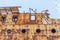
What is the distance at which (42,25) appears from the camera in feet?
90.3

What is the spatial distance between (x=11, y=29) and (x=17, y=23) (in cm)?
96

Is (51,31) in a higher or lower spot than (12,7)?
lower

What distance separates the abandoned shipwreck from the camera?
89.8ft

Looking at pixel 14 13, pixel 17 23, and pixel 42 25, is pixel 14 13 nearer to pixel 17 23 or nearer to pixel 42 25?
pixel 17 23

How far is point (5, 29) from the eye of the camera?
91.5 feet

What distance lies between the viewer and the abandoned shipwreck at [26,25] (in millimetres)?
27375

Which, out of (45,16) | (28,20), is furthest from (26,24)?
(45,16)

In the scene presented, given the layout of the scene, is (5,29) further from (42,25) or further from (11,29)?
(42,25)

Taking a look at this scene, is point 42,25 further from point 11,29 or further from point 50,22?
point 11,29

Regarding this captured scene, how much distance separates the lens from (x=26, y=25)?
27.6 metres

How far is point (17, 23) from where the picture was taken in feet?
91.7

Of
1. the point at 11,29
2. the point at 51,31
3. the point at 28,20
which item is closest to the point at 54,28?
the point at 51,31

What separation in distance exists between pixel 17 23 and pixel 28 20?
129 cm

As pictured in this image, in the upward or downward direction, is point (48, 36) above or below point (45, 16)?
below
